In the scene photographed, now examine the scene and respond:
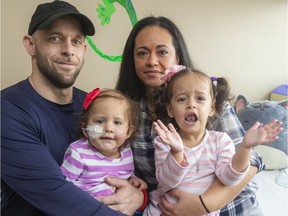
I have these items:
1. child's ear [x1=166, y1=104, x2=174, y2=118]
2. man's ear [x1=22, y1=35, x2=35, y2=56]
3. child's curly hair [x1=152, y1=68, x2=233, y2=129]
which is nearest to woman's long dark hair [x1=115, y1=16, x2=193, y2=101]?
child's curly hair [x1=152, y1=68, x2=233, y2=129]

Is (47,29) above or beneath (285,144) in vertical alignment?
above

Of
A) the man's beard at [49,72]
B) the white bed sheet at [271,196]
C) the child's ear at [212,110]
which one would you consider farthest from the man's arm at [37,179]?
the white bed sheet at [271,196]

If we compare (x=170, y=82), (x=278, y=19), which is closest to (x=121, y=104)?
(x=170, y=82)

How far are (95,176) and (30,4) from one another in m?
1.81

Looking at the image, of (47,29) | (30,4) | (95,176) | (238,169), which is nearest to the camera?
(238,169)

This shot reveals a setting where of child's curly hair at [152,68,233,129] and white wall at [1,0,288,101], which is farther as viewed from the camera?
white wall at [1,0,288,101]

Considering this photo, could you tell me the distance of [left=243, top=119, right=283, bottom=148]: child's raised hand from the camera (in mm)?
Result: 971

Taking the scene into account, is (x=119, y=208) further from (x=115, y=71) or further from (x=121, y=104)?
(x=115, y=71)

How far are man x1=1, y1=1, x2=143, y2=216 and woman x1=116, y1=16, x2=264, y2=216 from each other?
0.20 meters

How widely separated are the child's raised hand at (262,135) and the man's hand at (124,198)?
51 centimetres

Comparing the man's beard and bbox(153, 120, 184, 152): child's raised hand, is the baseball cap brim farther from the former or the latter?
bbox(153, 120, 184, 152): child's raised hand

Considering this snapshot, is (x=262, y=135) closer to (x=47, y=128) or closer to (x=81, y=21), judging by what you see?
(x=47, y=128)

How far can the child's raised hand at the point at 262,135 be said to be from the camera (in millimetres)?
971

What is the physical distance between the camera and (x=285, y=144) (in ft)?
7.30
